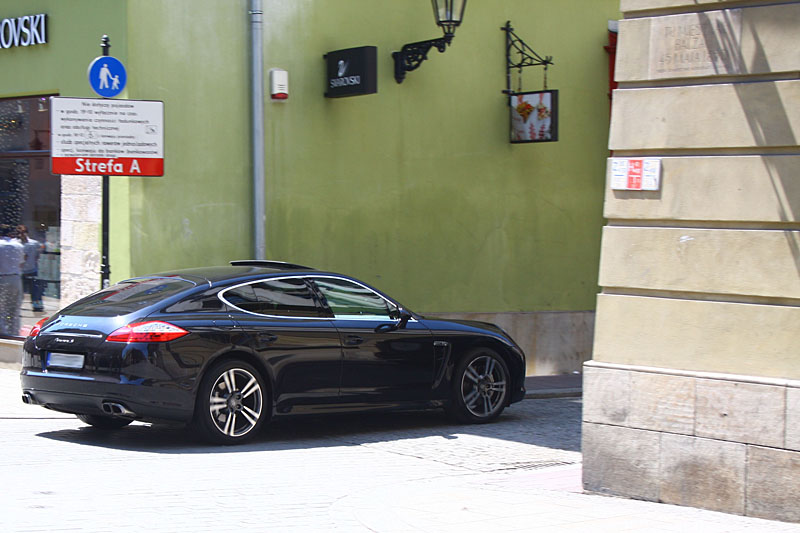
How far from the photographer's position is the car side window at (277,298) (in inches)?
365

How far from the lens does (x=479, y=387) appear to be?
1073cm

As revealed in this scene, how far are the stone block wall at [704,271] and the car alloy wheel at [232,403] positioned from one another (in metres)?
2.98

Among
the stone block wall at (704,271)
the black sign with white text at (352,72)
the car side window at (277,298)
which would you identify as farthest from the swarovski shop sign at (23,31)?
the stone block wall at (704,271)

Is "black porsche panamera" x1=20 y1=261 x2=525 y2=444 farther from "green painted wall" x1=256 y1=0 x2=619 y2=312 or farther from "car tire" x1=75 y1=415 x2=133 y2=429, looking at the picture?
"green painted wall" x1=256 y1=0 x2=619 y2=312

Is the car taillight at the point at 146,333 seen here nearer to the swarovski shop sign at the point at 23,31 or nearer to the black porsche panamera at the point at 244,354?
the black porsche panamera at the point at 244,354

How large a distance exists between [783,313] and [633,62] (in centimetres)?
198

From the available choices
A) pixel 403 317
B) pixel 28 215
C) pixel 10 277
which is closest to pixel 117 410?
pixel 403 317

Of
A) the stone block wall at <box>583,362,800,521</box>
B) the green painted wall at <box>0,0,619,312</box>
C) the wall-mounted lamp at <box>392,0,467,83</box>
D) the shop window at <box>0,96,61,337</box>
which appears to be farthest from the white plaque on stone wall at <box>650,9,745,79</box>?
the shop window at <box>0,96,61,337</box>

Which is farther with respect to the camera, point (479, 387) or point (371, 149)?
point (371, 149)

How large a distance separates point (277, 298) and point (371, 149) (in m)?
5.46

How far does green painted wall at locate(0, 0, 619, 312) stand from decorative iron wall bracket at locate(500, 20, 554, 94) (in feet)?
0.44

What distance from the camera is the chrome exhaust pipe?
27.9 feet

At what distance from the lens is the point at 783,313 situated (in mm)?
6684

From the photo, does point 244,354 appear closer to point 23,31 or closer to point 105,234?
point 105,234
